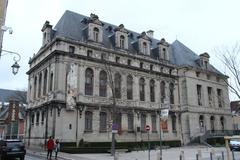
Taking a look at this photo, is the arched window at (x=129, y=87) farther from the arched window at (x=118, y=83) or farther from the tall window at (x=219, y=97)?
the tall window at (x=219, y=97)

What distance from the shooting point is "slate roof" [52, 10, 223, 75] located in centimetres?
3972

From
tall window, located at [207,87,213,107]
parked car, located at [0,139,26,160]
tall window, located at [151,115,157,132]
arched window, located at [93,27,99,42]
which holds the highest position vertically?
arched window, located at [93,27,99,42]

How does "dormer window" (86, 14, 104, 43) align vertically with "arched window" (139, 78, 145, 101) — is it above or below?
→ above

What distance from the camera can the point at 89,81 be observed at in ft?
127

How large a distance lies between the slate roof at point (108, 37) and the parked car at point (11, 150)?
17.9m

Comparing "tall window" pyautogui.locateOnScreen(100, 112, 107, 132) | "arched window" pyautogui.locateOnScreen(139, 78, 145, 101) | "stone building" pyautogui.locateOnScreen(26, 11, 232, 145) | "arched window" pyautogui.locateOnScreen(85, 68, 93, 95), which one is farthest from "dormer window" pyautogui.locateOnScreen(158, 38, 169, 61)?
"tall window" pyautogui.locateOnScreen(100, 112, 107, 132)

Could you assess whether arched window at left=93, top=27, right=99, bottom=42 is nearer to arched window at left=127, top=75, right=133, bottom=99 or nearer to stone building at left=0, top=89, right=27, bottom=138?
arched window at left=127, top=75, right=133, bottom=99

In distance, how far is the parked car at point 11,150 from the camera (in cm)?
2247

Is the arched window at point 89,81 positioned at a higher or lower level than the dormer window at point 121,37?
lower

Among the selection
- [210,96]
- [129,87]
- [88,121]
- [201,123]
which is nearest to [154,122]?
[129,87]

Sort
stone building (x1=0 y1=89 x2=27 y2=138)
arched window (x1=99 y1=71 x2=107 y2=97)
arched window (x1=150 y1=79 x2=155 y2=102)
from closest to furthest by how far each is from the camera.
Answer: stone building (x1=0 y1=89 x2=27 y2=138)
arched window (x1=99 y1=71 x2=107 y2=97)
arched window (x1=150 y1=79 x2=155 y2=102)


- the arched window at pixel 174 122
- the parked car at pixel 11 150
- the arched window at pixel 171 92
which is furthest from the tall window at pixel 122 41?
the parked car at pixel 11 150

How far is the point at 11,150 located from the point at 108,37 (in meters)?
25.5

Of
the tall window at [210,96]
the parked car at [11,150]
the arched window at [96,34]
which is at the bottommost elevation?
the parked car at [11,150]
